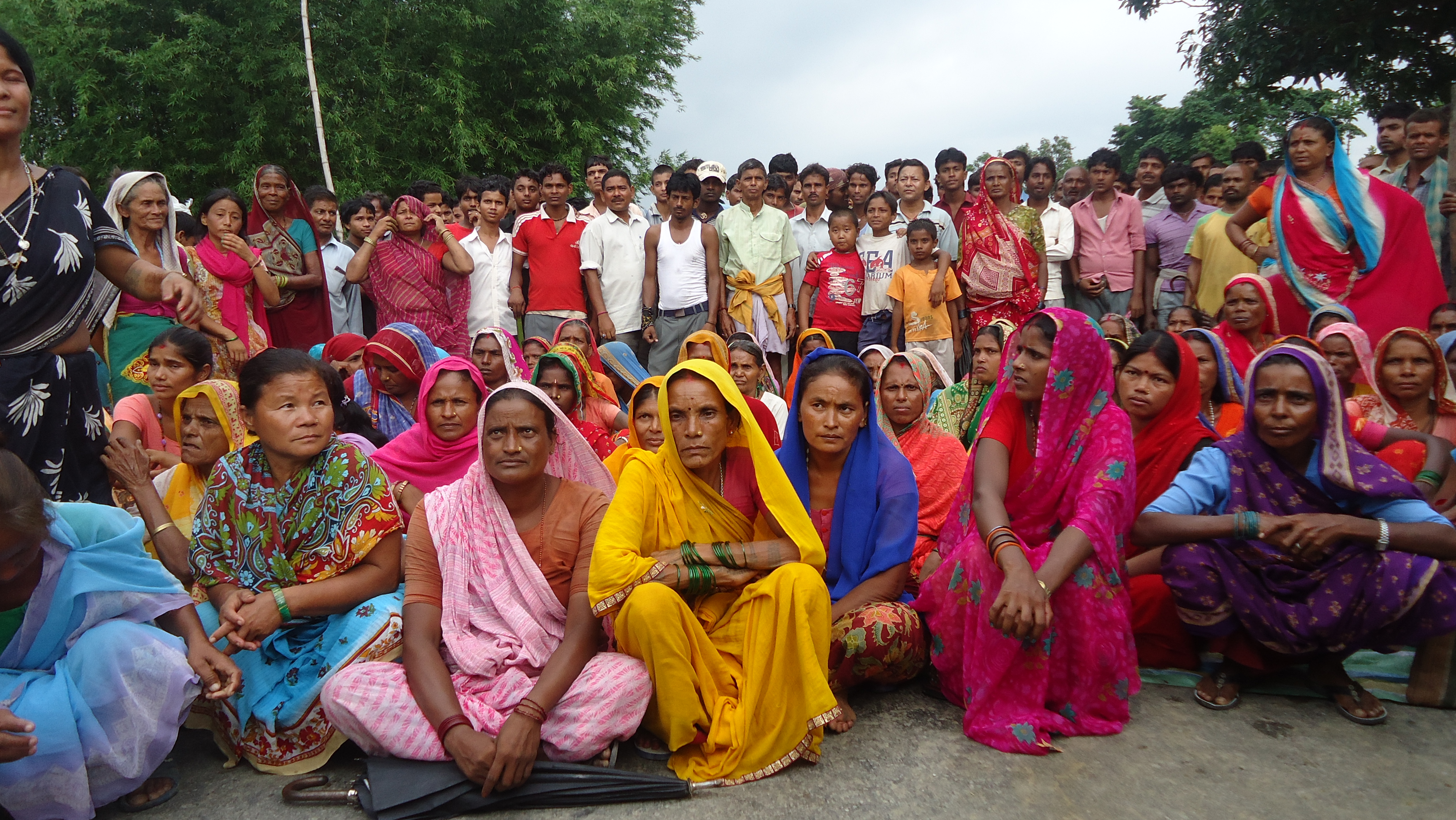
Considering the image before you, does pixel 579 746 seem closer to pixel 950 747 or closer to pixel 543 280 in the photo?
pixel 950 747

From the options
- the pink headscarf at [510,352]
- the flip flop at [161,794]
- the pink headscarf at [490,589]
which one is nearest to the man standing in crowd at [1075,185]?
the pink headscarf at [510,352]

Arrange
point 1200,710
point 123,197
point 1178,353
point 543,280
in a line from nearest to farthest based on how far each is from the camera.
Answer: point 1200,710 → point 1178,353 → point 123,197 → point 543,280

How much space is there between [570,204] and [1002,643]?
21.3 ft

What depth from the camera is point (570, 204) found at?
841cm

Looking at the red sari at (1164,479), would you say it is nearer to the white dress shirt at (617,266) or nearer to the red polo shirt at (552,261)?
the white dress shirt at (617,266)

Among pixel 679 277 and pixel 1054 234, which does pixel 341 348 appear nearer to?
pixel 679 277

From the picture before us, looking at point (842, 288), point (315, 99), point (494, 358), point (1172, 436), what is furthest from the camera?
point (315, 99)

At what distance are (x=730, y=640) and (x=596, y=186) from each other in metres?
6.08

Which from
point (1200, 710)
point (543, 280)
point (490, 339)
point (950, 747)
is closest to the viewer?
point (950, 747)

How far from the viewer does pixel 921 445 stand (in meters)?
4.46

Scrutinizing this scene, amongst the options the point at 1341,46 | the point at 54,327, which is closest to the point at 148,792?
the point at 54,327

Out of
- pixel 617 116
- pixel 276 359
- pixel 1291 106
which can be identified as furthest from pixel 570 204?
pixel 1291 106

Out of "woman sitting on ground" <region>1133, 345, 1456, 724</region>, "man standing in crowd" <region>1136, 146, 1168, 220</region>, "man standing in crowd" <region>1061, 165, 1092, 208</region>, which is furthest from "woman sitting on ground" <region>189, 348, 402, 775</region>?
"man standing in crowd" <region>1061, 165, 1092, 208</region>

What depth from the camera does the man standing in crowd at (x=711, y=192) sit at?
28.2ft
